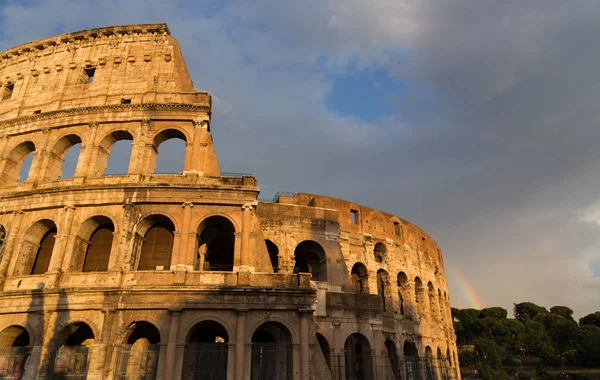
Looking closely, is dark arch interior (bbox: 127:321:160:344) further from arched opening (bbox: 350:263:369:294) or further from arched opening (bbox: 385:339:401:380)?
arched opening (bbox: 385:339:401:380)

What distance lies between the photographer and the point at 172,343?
45.9 feet

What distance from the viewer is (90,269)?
54.3 feet

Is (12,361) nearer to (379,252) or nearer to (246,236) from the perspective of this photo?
(246,236)

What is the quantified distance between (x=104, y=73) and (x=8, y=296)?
10888 mm

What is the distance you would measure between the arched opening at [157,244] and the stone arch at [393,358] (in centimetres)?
1289

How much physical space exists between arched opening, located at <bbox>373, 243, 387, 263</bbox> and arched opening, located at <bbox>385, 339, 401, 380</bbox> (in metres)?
4.86

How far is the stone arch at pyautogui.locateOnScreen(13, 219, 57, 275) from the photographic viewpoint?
16.6m

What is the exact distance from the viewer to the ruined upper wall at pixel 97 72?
62.6 feet

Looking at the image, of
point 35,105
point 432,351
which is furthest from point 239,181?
point 432,351

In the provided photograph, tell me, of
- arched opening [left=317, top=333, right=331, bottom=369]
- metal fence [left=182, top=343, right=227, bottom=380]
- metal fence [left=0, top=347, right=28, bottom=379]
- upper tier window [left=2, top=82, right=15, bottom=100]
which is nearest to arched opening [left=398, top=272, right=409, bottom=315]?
arched opening [left=317, top=333, right=331, bottom=369]

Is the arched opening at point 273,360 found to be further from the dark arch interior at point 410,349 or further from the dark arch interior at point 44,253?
the dark arch interior at point 410,349

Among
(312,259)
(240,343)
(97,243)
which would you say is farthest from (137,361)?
(312,259)

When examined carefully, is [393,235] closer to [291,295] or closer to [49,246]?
[291,295]

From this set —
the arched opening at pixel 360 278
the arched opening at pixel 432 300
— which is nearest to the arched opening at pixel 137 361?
the arched opening at pixel 360 278
